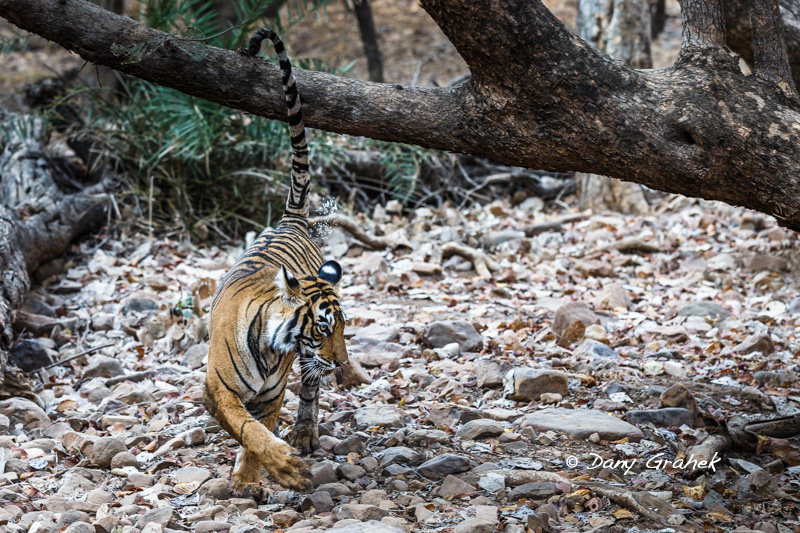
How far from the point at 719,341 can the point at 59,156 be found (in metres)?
6.60

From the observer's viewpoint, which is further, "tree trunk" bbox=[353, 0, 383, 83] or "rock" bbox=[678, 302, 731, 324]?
"tree trunk" bbox=[353, 0, 383, 83]

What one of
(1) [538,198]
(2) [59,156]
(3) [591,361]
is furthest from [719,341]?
(2) [59,156]

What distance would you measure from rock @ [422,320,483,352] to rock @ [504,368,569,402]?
30.4 inches

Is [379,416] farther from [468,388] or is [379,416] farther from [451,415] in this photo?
[468,388]

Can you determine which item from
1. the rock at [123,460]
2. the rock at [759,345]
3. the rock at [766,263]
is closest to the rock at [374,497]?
the rock at [123,460]

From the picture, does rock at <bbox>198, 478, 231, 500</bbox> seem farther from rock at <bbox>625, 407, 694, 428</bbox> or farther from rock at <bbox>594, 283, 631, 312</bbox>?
rock at <bbox>594, 283, 631, 312</bbox>

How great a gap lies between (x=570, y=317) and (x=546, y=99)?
2420 millimetres

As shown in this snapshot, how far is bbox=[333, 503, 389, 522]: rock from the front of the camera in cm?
325

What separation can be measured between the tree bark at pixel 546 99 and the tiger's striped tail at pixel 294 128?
72mm

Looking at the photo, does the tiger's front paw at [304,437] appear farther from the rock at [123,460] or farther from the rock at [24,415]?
the rock at [24,415]

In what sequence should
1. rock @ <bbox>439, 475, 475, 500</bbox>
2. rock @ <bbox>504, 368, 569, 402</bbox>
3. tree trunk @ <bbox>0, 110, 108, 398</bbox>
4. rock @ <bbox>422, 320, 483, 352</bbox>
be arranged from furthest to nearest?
tree trunk @ <bbox>0, 110, 108, 398</bbox> → rock @ <bbox>422, 320, 483, 352</bbox> → rock @ <bbox>504, 368, 569, 402</bbox> → rock @ <bbox>439, 475, 475, 500</bbox>

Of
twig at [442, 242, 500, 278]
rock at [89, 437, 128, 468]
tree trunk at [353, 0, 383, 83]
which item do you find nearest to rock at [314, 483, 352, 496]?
rock at [89, 437, 128, 468]

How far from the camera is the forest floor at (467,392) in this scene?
3.39 m

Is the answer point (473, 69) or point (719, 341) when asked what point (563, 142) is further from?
point (719, 341)
